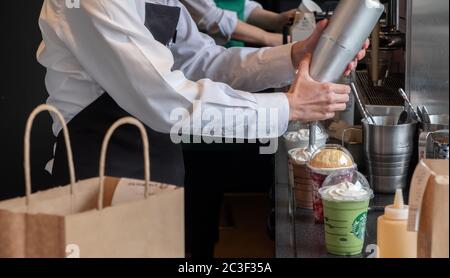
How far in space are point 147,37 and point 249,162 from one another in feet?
9.50

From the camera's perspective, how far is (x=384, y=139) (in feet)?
7.63

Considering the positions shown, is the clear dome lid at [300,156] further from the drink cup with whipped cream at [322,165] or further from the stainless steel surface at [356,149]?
the stainless steel surface at [356,149]

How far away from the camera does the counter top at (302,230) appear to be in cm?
195

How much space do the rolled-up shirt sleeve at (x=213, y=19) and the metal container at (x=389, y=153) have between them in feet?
6.32

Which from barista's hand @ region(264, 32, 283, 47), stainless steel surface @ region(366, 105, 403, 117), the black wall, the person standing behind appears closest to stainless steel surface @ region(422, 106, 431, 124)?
stainless steel surface @ region(366, 105, 403, 117)

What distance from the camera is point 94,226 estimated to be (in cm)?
139

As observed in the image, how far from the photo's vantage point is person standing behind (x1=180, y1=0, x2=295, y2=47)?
14.8ft

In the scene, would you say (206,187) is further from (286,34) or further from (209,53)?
(209,53)

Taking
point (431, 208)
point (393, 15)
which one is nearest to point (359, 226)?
point (431, 208)

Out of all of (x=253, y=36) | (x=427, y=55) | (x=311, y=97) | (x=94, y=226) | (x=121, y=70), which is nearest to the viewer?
(x=94, y=226)

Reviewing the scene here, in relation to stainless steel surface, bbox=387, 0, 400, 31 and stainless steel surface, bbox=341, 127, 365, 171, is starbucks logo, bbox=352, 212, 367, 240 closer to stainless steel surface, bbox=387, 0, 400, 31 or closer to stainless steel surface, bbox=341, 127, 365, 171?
stainless steel surface, bbox=341, 127, 365, 171

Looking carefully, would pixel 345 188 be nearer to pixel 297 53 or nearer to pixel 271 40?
pixel 297 53

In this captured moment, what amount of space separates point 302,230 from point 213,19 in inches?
105

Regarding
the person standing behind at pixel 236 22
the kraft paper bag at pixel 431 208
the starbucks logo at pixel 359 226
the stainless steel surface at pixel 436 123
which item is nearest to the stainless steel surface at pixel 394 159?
the stainless steel surface at pixel 436 123
